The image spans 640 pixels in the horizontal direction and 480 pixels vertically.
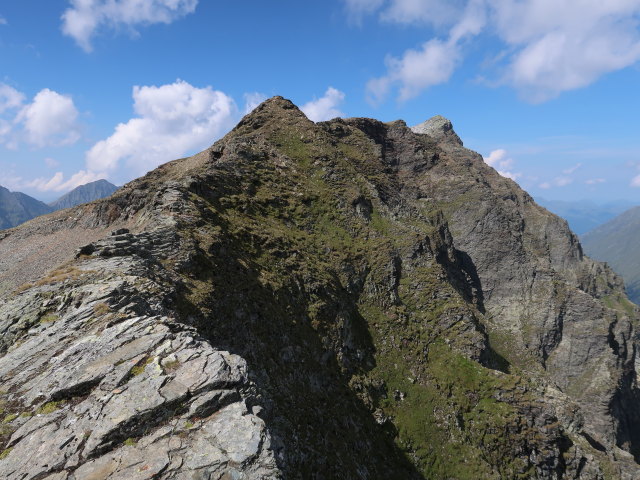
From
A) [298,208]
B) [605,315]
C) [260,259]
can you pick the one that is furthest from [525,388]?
[605,315]

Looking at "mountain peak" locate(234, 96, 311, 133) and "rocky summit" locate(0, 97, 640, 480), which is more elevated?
"mountain peak" locate(234, 96, 311, 133)

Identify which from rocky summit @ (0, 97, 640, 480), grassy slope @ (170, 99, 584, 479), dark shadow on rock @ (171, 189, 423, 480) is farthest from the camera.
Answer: grassy slope @ (170, 99, 584, 479)

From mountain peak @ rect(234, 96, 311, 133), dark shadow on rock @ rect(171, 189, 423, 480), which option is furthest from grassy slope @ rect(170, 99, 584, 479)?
mountain peak @ rect(234, 96, 311, 133)

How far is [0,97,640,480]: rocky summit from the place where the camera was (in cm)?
1356

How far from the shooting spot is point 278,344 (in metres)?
33.8

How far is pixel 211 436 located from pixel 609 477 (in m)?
58.4

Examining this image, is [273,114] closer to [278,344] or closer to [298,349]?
[298,349]

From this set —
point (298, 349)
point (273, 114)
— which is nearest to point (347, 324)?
point (298, 349)

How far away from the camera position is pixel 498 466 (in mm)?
38125

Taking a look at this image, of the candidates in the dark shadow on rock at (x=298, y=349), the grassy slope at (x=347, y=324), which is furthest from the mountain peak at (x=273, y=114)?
the dark shadow on rock at (x=298, y=349)

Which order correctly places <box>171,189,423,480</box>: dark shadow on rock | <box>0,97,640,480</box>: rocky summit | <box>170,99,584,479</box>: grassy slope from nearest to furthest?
<box>0,97,640,480</box>: rocky summit
<box>171,189,423,480</box>: dark shadow on rock
<box>170,99,584,479</box>: grassy slope

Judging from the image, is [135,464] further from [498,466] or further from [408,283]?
[408,283]

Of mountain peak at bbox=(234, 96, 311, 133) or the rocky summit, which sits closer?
the rocky summit

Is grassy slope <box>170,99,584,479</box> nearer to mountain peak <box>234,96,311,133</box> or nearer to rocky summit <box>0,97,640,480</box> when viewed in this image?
rocky summit <box>0,97,640,480</box>
